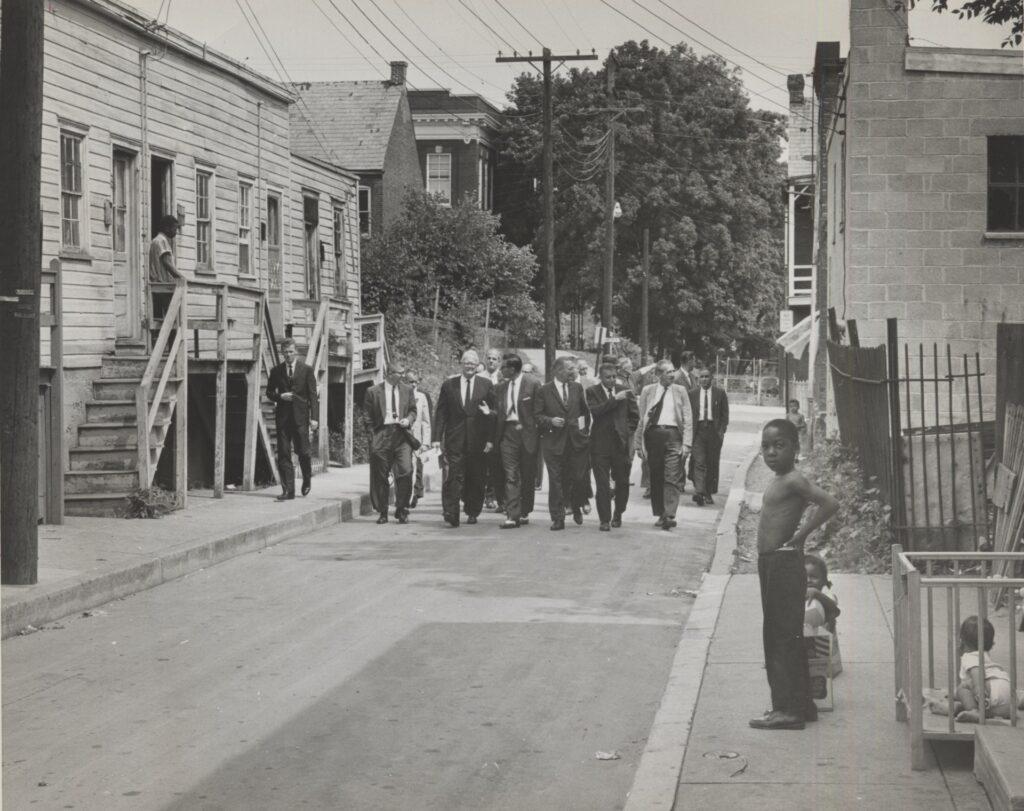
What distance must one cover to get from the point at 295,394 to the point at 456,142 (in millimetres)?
29467

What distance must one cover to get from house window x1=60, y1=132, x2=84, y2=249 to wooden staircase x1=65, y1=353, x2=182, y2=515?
4.81 feet

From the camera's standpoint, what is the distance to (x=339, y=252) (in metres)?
29.4

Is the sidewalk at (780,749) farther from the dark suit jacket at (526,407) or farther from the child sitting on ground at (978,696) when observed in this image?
the dark suit jacket at (526,407)


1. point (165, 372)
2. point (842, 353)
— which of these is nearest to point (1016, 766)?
point (842, 353)

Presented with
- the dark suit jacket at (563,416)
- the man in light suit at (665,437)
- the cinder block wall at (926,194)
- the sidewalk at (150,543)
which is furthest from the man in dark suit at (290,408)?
the cinder block wall at (926,194)

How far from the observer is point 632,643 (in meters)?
9.50

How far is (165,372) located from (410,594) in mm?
5342

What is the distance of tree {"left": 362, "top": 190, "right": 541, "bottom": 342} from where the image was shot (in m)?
37.5

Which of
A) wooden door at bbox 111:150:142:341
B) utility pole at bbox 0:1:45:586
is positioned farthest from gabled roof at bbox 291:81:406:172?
utility pole at bbox 0:1:45:586

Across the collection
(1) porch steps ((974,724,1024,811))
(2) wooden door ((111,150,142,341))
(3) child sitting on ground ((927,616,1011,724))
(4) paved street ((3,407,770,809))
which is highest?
(2) wooden door ((111,150,142,341))

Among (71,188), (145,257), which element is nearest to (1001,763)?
(71,188)

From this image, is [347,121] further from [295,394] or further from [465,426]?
[465,426]

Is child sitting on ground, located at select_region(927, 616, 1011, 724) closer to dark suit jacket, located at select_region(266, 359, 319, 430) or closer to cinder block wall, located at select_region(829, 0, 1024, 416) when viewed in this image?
cinder block wall, located at select_region(829, 0, 1024, 416)

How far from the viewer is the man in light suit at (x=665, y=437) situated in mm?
15852
